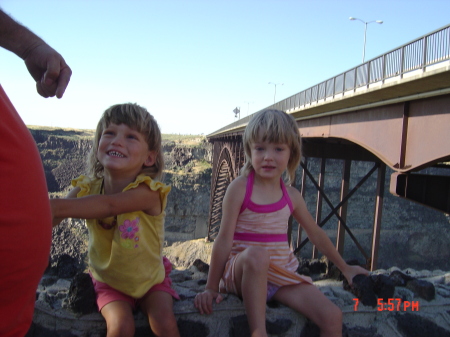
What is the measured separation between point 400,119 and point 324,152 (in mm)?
5014

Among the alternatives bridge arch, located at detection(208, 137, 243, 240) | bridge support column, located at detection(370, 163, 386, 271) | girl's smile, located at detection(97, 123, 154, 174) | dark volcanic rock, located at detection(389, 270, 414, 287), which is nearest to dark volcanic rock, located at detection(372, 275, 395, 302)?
dark volcanic rock, located at detection(389, 270, 414, 287)

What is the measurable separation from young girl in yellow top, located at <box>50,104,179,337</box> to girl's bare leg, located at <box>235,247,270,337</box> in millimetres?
380

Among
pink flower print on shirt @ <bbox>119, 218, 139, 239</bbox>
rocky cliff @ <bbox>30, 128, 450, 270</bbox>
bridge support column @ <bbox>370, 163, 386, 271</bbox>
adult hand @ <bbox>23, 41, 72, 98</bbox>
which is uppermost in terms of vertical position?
adult hand @ <bbox>23, 41, 72, 98</bbox>

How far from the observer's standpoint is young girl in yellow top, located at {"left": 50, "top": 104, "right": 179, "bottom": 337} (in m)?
1.99

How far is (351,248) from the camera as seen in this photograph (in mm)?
33656

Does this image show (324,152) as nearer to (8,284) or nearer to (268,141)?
(268,141)

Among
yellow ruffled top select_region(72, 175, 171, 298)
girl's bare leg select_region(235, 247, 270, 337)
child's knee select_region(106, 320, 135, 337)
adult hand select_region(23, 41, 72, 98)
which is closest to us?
adult hand select_region(23, 41, 72, 98)

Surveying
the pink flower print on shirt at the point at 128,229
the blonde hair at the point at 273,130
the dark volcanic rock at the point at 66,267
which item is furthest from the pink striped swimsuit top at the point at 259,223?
the dark volcanic rock at the point at 66,267

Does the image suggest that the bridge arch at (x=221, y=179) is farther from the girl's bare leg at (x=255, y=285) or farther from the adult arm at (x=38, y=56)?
the adult arm at (x=38, y=56)

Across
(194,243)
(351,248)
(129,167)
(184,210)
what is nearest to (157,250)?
(129,167)

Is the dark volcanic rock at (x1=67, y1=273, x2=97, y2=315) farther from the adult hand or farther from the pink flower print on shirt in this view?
the adult hand

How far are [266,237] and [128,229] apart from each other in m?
0.84

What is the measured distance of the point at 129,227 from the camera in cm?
207
